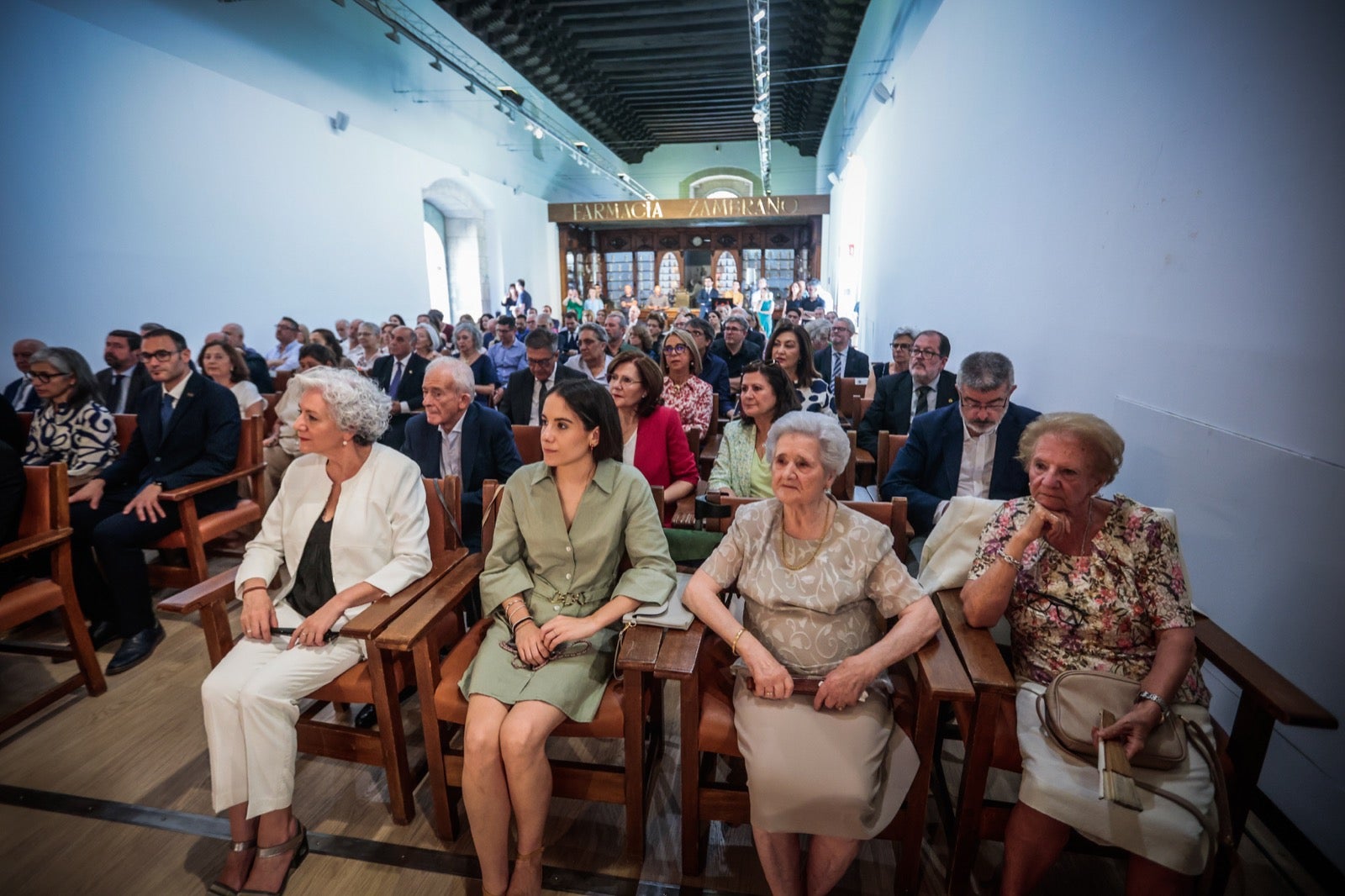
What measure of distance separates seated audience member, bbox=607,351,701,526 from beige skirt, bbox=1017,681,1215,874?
1.58 meters

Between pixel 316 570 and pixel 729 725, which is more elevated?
pixel 316 570

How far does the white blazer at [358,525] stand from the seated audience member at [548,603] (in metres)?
0.29

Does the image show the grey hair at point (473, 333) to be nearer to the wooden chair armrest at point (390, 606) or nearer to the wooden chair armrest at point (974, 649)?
the wooden chair armrest at point (390, 606)

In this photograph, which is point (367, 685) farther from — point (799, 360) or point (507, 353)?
point (507, 353)

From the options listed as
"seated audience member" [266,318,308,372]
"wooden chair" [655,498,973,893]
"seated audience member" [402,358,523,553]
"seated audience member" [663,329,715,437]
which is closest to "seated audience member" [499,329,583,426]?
"seated audience member" [663,329,715,437]

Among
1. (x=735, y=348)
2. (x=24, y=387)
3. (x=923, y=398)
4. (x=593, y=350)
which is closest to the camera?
(x=923, y=398)

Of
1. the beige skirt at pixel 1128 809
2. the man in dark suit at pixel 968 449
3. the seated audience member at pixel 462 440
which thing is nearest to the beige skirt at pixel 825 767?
the beige skirt at pixel 1128 809

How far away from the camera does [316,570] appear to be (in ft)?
6.31

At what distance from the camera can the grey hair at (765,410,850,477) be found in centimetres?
160

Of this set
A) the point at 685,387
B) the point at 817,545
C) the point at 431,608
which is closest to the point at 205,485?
the point at 431,608

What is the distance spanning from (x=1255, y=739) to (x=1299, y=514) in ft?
1.99

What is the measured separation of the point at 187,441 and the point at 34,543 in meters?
0.85

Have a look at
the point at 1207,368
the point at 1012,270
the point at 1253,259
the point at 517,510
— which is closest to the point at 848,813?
the point at 517,510

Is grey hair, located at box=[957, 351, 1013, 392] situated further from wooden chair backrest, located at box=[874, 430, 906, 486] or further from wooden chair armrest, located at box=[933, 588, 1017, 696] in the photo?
wooden chair armrest, located at box=[933, 588, 1017, 696]
